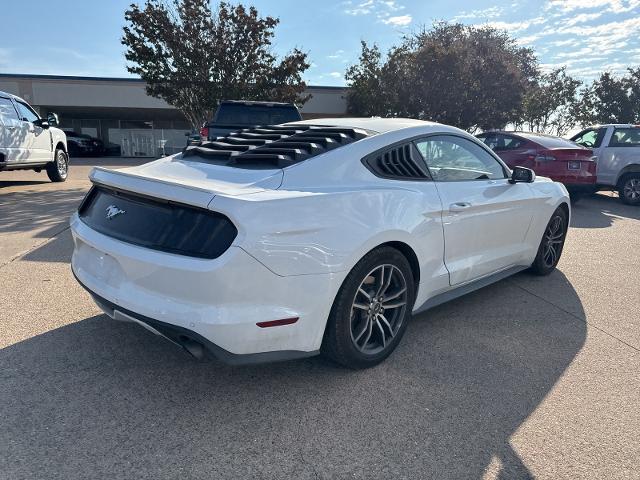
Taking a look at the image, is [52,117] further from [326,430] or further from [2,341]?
[326,430]

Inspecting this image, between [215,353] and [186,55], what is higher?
[186,55]

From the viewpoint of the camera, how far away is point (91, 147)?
2572 cm

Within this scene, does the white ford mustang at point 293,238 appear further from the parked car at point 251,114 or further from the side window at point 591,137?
the side window at point 591,137

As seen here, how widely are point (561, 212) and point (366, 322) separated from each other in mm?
3178

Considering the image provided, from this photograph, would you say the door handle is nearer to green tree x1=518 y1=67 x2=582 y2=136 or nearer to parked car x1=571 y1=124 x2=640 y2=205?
parked car x1=571 y1=124 x2=640 y2=205

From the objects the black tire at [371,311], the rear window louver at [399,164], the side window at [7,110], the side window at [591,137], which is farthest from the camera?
the side window at [591,137]

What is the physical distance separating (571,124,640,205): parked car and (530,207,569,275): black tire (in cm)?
718

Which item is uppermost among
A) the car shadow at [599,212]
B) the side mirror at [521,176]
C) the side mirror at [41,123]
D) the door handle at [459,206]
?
the side mirror at [521,176]

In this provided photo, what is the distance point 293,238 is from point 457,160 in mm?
1952

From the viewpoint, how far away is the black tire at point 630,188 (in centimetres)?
1080

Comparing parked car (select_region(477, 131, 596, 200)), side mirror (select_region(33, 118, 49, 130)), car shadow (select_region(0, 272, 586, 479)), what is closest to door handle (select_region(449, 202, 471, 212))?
car shadow (select_region(0, 272, 586, 479))

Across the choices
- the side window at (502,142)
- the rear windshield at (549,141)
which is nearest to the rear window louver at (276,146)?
the side window at (502,142)

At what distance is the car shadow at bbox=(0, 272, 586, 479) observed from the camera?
7.18ft

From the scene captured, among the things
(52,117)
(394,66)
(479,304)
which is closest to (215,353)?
(479,304)
